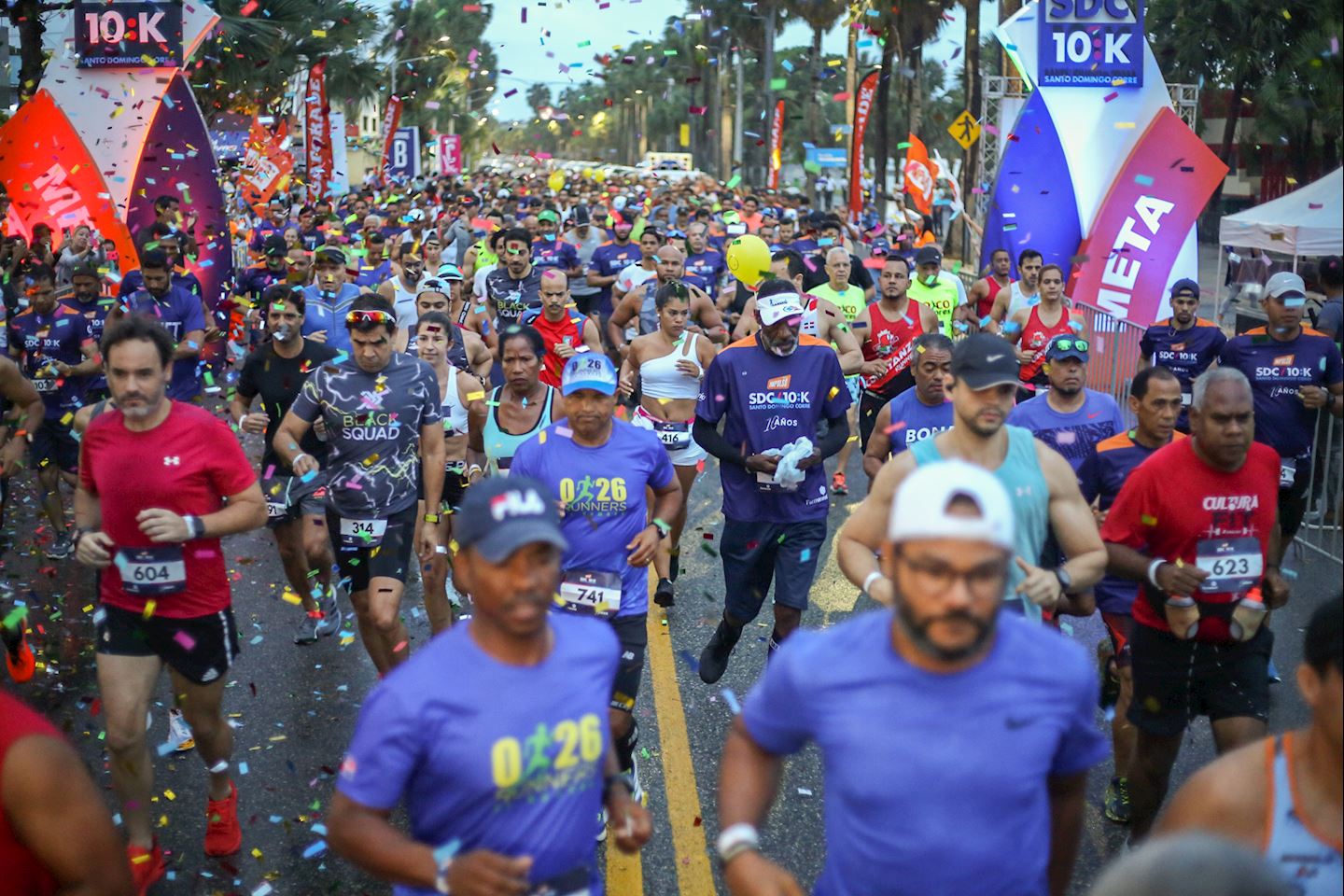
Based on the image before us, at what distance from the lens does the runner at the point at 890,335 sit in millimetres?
11297

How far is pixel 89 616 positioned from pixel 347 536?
3236 millimetres

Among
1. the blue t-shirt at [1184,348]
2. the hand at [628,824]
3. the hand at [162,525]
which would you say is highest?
the blue t-shirt at [1184,348]

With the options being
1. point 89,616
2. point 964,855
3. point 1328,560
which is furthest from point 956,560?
point 1328,560

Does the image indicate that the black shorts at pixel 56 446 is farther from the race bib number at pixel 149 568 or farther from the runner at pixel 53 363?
the race bib number at pixel 149 568

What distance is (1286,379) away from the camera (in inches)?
356

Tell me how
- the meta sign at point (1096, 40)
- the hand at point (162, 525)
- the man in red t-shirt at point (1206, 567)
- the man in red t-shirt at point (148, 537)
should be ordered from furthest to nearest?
the meta sign at point (1096, 40)
the man in red t-shirt at point (148, 537)
the hand at point (162, 525)
the man in red t-shirt at point (1206, 567)

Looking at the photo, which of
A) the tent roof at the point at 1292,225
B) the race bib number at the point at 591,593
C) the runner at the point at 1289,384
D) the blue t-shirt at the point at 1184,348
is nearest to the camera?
the race bib number at the point at 591,593

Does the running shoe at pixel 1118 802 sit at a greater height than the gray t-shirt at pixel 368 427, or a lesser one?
lesser

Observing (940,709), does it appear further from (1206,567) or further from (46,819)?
(1206,567)

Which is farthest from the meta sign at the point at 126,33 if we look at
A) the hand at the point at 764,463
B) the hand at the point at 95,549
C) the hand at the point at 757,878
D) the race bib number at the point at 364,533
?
the hand at the point at 757,878

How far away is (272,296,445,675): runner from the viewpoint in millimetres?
7105

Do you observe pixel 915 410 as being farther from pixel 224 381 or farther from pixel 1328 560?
pixel 224 381

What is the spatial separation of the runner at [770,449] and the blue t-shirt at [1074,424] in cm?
96

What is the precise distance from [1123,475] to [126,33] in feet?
57.6
